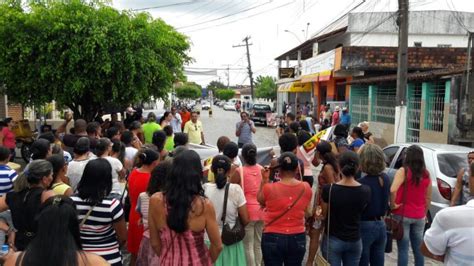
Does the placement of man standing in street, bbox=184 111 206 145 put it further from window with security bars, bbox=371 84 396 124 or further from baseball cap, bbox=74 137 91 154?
window with security bars, bbox=371 84 396 124

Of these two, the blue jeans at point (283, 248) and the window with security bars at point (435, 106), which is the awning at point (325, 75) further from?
the blue jeans at point (283, 248)

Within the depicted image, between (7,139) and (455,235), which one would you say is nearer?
(455,235)

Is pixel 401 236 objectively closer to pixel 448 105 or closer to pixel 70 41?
pixel 70 41

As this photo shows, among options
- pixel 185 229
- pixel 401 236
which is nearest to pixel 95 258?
pixel 185 229

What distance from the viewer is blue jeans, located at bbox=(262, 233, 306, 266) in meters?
4.36

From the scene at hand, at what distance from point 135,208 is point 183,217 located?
164 cm

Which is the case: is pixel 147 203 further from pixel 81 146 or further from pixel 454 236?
pixel 454 236

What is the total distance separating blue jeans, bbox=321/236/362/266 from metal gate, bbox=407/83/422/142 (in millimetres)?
13433

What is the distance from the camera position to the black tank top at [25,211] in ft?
12.7

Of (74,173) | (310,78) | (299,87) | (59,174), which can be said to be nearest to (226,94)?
(299,87)

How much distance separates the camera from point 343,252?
451 centimetres

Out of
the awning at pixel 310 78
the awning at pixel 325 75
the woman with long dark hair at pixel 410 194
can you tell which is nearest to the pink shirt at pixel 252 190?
the woman with long dark hair at pixel 410 194

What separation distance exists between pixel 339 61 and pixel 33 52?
16.0m

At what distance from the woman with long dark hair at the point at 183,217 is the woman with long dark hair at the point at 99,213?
1.65 ft
